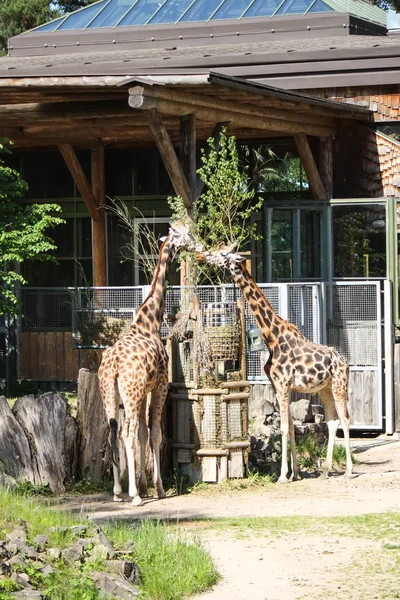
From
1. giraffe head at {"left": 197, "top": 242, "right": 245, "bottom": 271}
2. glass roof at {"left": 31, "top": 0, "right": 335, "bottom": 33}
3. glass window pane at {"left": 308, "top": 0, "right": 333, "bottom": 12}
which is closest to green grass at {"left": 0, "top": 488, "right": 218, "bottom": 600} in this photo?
giraffe head at {"left": 197, "top": 242, "right": 245, "bottom": 271}

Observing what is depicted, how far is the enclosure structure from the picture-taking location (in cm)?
1507

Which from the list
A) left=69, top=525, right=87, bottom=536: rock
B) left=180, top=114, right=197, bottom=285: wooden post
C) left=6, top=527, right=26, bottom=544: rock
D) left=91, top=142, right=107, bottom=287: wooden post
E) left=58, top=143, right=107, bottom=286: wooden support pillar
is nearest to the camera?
left=6, top=527, right=26, bottom=544: rock

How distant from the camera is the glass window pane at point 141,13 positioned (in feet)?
73.1

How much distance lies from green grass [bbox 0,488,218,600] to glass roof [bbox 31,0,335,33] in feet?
46.0

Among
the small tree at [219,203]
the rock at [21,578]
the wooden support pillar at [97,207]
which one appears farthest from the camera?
the wooden support pillar at [97,207]

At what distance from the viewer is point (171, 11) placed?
73.0ft

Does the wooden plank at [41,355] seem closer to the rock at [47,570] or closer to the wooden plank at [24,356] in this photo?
the wooden plank at [24,356]

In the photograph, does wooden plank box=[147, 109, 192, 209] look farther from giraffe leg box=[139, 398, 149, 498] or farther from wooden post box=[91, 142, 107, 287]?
wooden post box=[91, 142, 107, 287]

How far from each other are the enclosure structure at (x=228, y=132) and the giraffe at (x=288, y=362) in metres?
2.18

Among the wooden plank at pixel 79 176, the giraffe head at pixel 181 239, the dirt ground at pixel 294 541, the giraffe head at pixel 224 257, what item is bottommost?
the dirt ground at pixel 294 541

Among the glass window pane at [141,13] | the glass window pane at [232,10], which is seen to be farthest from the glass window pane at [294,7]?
the glass window pane at [141,13]

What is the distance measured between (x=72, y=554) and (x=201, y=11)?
51.7ft

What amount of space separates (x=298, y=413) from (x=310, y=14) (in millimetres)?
9384

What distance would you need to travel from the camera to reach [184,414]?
12500mm
